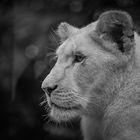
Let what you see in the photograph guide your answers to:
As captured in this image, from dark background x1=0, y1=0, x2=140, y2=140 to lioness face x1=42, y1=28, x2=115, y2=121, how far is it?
1.16 m

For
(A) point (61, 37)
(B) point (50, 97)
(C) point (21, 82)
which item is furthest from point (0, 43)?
(B) point (50, 97)

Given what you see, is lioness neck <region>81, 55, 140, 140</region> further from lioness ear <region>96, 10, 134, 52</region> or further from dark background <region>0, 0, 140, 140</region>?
dark background <region>0, 0, 140, 140</region>

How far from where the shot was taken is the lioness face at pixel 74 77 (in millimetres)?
5336

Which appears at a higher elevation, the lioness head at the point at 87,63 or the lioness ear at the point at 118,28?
the lioness ear at the point at 118,28

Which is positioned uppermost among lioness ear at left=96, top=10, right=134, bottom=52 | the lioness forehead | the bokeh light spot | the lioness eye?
lioness ear at left=96, top=10, right=134, bottom=52

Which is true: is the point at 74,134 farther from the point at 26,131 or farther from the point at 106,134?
the point at 106,134

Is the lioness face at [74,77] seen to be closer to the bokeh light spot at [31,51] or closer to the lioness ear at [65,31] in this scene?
the lioness ear at [65,31]

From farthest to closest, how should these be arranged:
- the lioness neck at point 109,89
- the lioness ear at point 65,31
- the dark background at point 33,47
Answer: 1. the dark background at point 33,47
2. the lioness ear at point 65,31
3. the lioness neck at point 109,89

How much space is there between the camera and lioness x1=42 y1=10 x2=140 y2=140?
17.3 feet

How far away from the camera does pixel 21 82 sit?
799 centimetres

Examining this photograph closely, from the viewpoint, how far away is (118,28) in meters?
5.33

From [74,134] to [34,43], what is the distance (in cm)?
149

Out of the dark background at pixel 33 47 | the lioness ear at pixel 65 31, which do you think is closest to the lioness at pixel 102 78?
the lioness ear at pixel 65 31

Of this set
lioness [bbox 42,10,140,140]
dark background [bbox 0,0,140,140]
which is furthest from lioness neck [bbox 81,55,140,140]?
dark background [bbox 0,0,140,140]
